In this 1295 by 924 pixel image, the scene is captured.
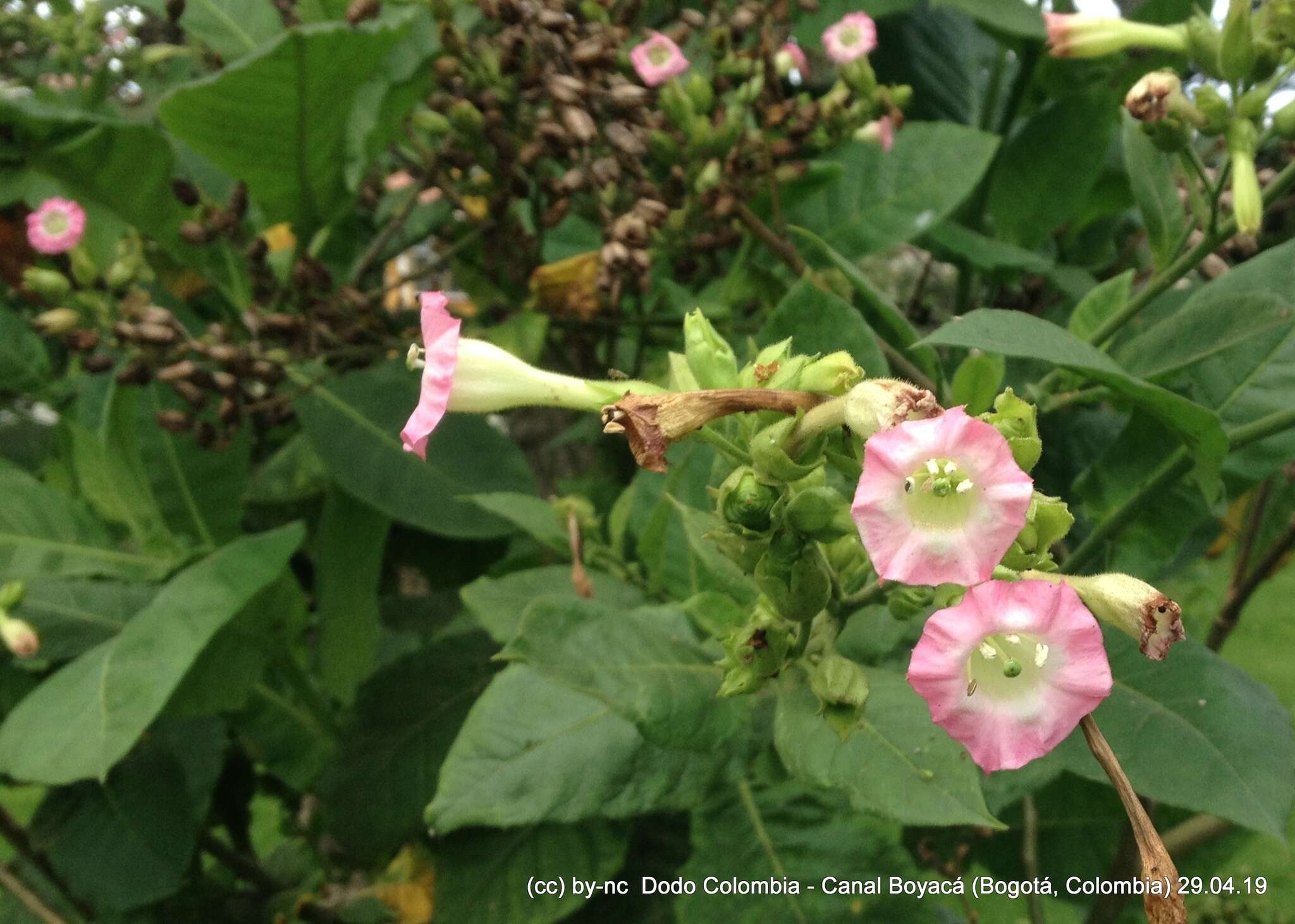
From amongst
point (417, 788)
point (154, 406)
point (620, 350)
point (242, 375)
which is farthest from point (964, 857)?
point (154, 406)

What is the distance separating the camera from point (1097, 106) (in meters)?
0.92

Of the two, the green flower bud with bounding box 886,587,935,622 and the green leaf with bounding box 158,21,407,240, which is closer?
the green flower bud with bounding box 886,587,935,622

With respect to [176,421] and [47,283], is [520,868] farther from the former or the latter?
[47,283]

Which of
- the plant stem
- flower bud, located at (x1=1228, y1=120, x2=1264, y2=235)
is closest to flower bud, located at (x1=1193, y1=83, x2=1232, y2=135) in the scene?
flower bud, located at (x1=1228, y1=120, x2=1264, y2=235)

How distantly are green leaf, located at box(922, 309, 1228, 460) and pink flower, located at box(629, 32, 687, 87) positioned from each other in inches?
18.4

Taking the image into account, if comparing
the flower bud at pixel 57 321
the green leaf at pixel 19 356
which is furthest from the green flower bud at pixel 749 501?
the green leaf at pixel 19 356

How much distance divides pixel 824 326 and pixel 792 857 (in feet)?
1.21

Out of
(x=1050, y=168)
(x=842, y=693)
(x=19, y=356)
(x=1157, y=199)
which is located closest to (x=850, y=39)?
(x=1050, y=168)

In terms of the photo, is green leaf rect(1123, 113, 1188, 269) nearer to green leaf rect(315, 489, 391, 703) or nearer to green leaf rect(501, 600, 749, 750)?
green leaf rect(501, 600, 749, 750)

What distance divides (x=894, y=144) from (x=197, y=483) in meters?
0.77

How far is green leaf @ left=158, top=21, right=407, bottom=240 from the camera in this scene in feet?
2.72

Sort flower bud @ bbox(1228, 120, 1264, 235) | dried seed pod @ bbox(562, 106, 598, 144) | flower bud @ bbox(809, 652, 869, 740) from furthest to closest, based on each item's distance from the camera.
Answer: dried seed pod @ bbox(562, 106, 598, 144) < flower bud @ bbox(1228, 120, 1264, 235) < flower bud @ bbox(809, 652, 869, 740)

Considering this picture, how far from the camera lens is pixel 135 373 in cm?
85

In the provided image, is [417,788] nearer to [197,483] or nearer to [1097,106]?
[197,483]
